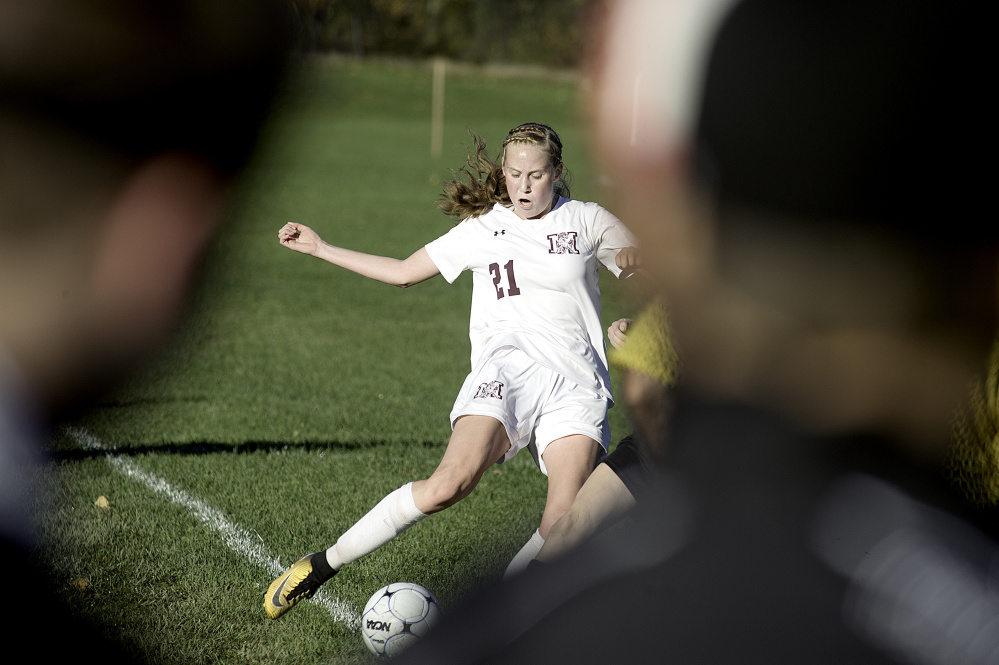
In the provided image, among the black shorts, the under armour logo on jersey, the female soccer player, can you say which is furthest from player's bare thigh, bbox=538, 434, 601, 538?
the under armour logo on jersey

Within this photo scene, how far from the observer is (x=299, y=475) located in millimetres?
4863

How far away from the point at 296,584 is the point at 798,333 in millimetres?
2874

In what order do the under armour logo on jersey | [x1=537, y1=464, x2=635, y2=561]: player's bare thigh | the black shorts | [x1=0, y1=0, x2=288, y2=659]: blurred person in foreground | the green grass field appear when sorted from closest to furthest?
1. [x1=0, y1=0, x2=288, y2=659]: blurred person in foreground
2. the green grass field
3. [x1=537, y1=464, x2=635, y2=561]: player's bare thigh
4. the black shorts
5. the under armour logo on jersey

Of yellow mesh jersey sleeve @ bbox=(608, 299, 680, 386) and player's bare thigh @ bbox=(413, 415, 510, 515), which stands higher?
yellow mesh jersey sleeve @ bbox=(608, 299, 680, 386)

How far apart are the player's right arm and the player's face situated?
0.44 meters

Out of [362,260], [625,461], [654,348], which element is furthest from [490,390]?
[654,348]

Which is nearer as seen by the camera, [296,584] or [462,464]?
[462,464]

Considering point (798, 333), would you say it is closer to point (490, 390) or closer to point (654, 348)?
point (654, 348)

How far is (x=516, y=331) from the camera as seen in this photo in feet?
12.0

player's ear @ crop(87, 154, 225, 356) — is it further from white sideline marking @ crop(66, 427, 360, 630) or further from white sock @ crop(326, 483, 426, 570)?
white sideline marking @ crop(66, 427, 360, 630)

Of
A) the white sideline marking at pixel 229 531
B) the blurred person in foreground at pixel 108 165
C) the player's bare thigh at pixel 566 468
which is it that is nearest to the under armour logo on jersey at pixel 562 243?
the player's bare thigh at pixel 566 468

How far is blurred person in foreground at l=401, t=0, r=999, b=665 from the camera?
70 centimetres

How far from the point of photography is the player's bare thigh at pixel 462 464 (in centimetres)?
328

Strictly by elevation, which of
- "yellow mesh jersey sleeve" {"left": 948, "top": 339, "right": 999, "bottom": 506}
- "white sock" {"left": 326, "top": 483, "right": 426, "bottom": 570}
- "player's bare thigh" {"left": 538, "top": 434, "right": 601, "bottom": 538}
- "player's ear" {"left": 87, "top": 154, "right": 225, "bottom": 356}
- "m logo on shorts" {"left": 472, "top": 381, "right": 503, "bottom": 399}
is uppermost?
"player's ear" {"left": 87, "top": 154, "right": 225, "bottom": 356}
